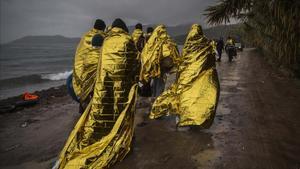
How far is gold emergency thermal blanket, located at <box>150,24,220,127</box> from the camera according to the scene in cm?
581

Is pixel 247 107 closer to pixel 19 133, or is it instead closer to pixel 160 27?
pixel 160 27

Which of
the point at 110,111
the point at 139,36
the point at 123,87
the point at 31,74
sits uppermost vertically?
the point at 139,36

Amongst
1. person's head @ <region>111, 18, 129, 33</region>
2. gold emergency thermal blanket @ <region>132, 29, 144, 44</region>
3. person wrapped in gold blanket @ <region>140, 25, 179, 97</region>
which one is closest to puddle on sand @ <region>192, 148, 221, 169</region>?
person's head @ <region>111, 18, 129, 33</region>

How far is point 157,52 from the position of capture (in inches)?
274

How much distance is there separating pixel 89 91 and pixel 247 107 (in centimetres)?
445

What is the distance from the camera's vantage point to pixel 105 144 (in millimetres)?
4445

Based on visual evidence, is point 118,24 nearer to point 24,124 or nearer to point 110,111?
point 110,111

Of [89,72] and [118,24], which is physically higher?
[118,24]

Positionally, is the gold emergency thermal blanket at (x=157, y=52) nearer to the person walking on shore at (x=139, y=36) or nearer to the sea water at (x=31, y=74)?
the person walking on shore at (x=139, y=36)

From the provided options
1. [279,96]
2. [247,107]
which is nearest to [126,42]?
[247,107]

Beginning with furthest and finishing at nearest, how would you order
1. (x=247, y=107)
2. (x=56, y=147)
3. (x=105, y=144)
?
1. (x=247, y=107)
2. (x=56, y=147)
3. (x=105, y=144)

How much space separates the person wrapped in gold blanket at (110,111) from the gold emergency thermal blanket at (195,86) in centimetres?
156

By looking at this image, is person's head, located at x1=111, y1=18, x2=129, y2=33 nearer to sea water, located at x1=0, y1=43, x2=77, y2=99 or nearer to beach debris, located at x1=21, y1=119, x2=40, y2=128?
beach debris, located at x1=21, y1=119, x2=40, y2=128

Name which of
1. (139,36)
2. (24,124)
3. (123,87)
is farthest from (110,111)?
(139,36)
